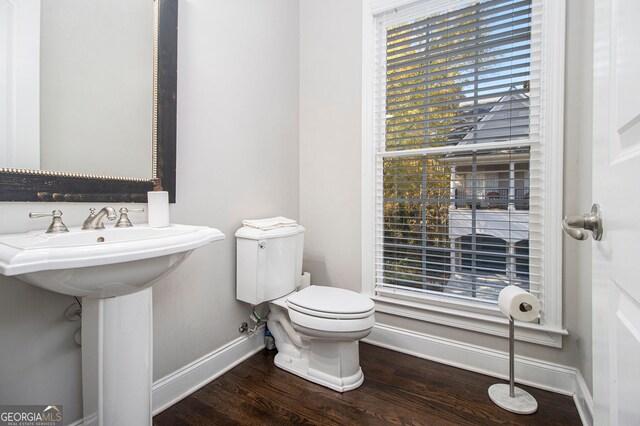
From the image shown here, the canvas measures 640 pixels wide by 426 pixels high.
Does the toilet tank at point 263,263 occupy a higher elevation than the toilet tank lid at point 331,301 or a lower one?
higher

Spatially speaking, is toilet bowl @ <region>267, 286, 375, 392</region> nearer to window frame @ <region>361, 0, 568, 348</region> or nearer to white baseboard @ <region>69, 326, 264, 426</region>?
white baseboard @ <region>69, 326, 264, 426</region>

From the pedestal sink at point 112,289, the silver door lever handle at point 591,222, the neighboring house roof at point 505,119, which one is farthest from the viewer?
the neighboring house roof at point 505,119

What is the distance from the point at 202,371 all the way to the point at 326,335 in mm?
699

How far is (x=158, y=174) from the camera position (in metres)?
1.34

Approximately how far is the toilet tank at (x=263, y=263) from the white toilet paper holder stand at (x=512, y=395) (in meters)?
1.19

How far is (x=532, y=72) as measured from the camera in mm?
1553

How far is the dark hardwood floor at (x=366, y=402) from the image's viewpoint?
4.34 feet

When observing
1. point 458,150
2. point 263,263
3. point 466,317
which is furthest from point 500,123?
point 263,263

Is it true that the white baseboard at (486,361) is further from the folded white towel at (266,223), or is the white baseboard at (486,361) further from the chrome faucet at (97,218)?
the chrome faucet at (97,218)

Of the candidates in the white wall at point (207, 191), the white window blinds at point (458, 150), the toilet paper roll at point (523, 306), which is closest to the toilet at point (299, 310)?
the white wall at point (207, 191)

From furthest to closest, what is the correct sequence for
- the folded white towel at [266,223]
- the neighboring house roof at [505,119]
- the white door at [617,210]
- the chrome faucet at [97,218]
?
1. the folded white towel at [266,223]
2. the neighboring house roof at [505,119]
3. the chrome faucet at [97,218]
4. the white door at [617,210]

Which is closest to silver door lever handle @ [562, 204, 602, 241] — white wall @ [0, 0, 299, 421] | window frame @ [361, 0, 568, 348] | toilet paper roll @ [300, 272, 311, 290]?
window frame @ [361, 0, 568, 348]

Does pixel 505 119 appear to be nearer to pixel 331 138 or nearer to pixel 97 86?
pixel 331 138

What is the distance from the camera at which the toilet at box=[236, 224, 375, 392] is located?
1468mm
